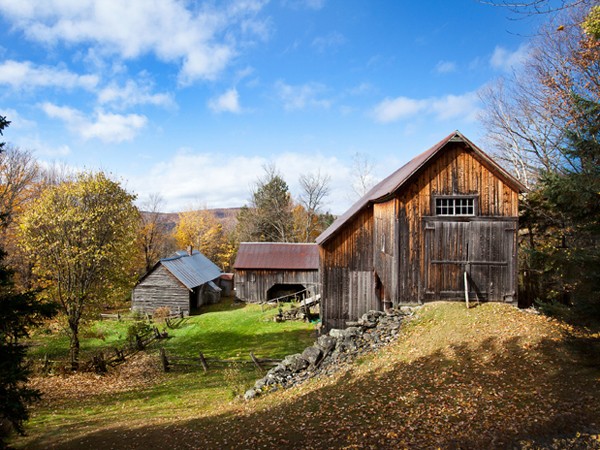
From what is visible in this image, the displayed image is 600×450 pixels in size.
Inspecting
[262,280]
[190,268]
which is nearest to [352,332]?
[262,280]

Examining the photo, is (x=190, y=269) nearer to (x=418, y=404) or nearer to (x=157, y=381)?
(x=157, y=381)

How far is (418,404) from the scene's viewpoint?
8.88 m

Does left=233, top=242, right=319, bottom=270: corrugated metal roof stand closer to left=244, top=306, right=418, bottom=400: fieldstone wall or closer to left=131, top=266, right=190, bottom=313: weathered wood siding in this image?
left=131, top=266, right=190, bottom=313: weathered wood siding

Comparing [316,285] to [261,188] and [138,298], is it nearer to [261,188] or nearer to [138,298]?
[138,298]

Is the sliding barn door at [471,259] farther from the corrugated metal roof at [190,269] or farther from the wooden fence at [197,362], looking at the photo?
the corrugated metal roof at [190,269]

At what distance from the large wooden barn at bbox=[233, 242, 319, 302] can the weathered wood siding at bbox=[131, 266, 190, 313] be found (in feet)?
18.2

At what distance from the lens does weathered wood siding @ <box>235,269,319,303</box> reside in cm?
3594

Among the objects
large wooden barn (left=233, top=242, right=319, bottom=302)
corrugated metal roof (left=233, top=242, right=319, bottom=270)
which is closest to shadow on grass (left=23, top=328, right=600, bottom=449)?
large wooden barn (left=233, top=242, right=319, bottom=302)

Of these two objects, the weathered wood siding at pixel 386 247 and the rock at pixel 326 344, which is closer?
the rock at pixel 326 344

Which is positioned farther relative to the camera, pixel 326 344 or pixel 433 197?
pixel 433 197

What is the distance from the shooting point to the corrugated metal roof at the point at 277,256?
36062 mm

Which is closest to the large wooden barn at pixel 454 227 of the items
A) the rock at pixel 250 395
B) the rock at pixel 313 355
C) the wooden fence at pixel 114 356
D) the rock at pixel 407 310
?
the rock at pixel 407 310

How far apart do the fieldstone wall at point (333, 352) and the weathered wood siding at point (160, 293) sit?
2291 centimetres

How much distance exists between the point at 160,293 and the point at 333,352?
25.6m
